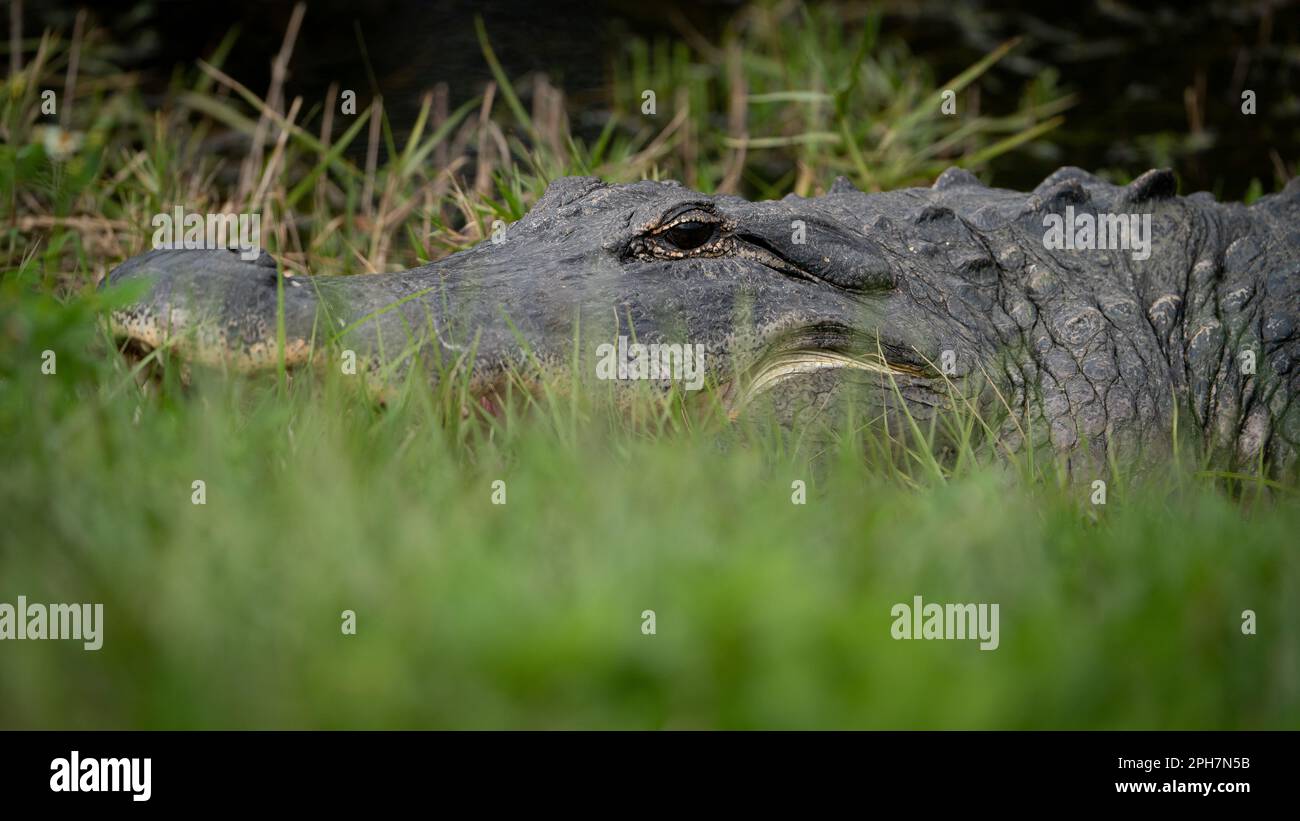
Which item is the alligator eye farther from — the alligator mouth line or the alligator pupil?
the alligator mouth line

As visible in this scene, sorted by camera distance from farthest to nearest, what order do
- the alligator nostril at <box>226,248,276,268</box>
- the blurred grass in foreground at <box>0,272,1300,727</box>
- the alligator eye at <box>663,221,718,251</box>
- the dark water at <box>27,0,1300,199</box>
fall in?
the dark water at <box>27,0,1300,199</box> → the alligator eye at <box>663,221,718,251</box> → the alligator nostril at <box>226,248,276,268</box> → the blurred grass in foreground at <box>0,272,1300,727</box>

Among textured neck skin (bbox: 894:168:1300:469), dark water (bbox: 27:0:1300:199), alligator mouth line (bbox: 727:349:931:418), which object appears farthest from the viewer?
dark water (bbox: 27:0:1300:199)

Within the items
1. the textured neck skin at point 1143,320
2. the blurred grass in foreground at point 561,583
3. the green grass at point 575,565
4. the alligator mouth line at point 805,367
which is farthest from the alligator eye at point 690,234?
the blurred grass in foreground at point 561,583

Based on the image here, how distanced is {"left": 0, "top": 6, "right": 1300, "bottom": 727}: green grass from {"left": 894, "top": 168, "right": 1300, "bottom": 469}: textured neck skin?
422 mm

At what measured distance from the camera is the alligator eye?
3.45m

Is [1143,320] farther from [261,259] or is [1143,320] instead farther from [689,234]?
[261,259]

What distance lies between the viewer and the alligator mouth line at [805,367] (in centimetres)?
332

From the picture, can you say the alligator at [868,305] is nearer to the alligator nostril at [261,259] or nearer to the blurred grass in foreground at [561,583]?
the alligator nostril at [261,259]

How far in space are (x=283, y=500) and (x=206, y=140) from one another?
6.17m

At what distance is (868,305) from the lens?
3.56 m

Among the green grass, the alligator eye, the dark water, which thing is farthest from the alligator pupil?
the dark water

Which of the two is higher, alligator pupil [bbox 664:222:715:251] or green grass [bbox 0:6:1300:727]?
alligator pupil [bbox 664:222:715:251]

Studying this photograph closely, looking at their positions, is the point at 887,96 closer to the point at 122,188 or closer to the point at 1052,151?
the point at 1052,151

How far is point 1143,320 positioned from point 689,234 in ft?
5.27
